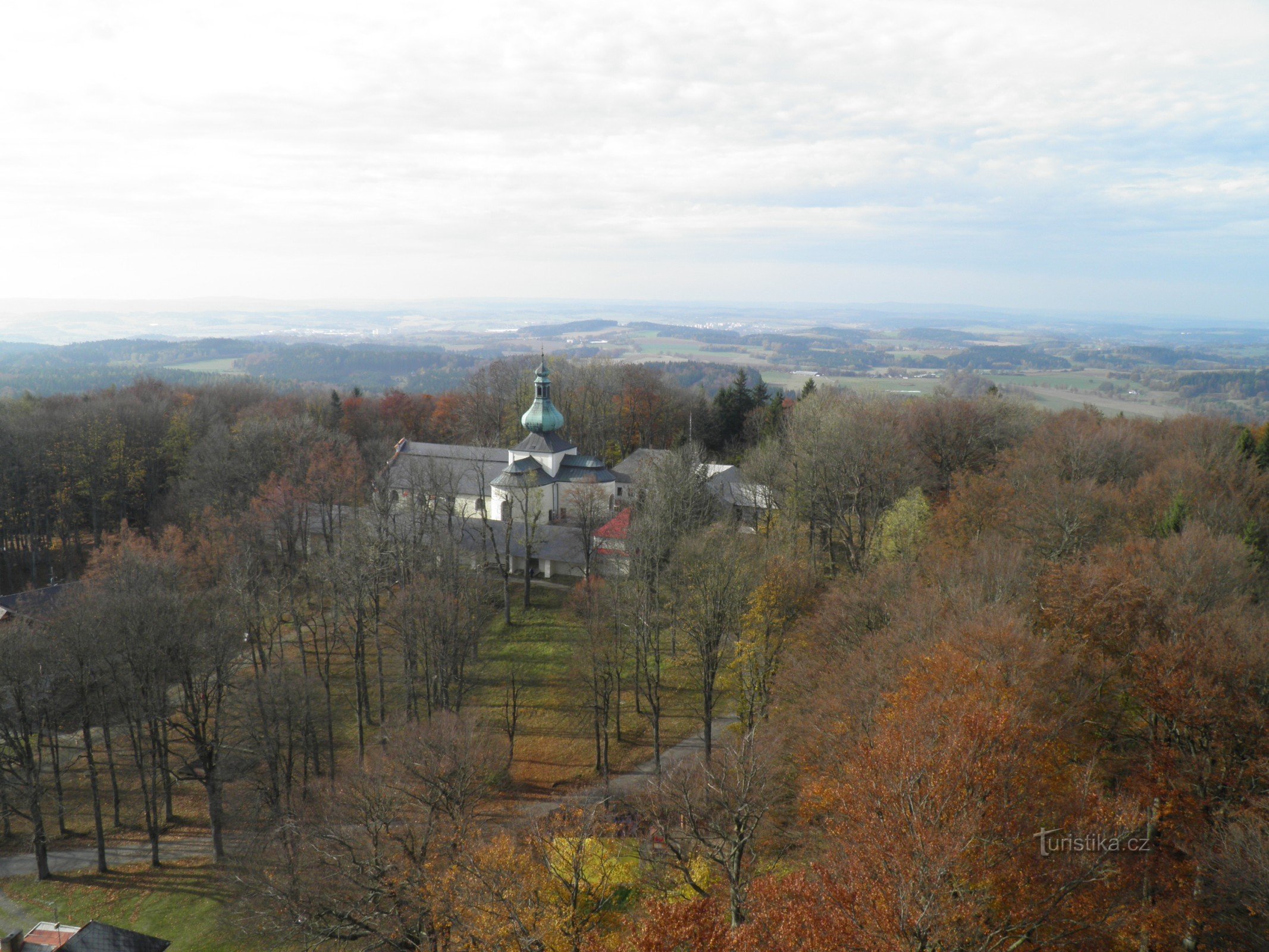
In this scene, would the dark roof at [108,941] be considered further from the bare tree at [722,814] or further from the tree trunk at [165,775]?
the bare tree at [722,814]

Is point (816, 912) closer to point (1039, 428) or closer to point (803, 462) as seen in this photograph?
point (803, 462)

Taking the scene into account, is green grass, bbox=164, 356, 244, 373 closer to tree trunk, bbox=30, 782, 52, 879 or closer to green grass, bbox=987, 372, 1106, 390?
green grass, bbox=987, 372, 1106, 390

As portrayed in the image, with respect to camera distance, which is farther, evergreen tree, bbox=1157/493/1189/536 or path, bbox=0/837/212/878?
evergreen tree, bbox=1157/493/1189/536

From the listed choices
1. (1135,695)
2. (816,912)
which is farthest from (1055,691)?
(816,912)

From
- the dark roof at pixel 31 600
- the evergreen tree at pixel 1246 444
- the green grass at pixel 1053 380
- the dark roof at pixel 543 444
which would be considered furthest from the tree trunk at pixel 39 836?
the green grass at pixel 1053 380

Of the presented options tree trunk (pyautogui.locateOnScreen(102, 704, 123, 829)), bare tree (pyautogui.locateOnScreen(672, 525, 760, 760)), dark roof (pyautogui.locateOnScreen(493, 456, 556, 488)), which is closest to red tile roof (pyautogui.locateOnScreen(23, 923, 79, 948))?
tree trunk (pyautogui.locateOnScreen(102, 704, 123, 829))

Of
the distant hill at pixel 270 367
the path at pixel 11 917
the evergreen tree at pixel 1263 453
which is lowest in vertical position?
the path at pixel 11 917

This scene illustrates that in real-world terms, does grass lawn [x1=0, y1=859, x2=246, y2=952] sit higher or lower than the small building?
lower
